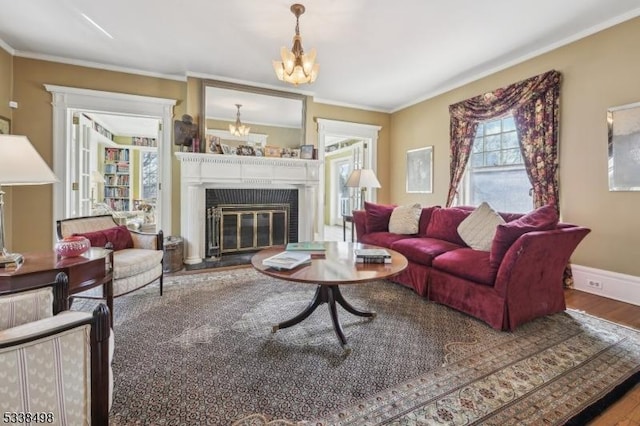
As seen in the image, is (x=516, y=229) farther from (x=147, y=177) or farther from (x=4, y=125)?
(x=147, y=177)

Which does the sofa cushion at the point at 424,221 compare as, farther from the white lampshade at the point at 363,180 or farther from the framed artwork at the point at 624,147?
the framed artwork at the point at 624,147

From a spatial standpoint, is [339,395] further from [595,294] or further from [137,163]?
[137,163]

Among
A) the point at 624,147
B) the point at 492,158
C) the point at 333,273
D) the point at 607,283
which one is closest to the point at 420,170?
the point at 492,158

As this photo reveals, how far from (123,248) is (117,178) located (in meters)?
5.89

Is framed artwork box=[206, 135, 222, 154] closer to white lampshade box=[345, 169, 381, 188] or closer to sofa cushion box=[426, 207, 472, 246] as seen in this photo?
white lampshade box=[345, 169, 381, 188]

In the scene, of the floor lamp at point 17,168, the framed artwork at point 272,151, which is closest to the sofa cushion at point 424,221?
the framed artwork at point 272,151

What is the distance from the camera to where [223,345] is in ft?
6.36

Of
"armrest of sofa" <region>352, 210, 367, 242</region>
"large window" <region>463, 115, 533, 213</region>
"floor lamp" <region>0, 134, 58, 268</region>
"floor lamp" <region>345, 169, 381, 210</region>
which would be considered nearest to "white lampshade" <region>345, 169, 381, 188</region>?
"floor lamp" <region>345, 169, 381, 210</region>

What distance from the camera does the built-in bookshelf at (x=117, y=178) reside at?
292 inches

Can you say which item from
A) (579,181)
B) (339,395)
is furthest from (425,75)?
(339,395)

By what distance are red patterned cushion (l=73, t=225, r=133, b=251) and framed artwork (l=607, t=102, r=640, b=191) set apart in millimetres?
4676

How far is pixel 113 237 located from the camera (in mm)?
2699

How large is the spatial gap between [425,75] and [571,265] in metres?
2.94

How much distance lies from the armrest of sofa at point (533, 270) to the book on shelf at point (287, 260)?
1.43m
